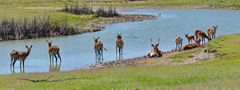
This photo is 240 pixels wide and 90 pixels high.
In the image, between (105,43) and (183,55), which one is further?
(105,43)

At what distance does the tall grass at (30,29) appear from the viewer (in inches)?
2566

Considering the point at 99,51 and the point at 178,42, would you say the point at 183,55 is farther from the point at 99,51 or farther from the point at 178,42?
the point at 99,51

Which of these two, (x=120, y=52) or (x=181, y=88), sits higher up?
(x=181, y=88)

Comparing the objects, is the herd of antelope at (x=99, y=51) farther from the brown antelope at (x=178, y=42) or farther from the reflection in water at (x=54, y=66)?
the reflection in water at (x=54, y=66)

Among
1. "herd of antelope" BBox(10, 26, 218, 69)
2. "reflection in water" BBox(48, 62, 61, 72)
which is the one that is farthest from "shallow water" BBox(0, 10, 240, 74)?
"herd of antelope" BBox(10, 26, 218, 69)

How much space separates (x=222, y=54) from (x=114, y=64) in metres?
7.69

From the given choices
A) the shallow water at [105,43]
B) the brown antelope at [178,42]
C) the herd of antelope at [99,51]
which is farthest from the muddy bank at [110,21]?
the brown antelope at [178,42]

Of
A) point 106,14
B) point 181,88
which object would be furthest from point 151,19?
point 181,88

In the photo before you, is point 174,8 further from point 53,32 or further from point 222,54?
point 222,54

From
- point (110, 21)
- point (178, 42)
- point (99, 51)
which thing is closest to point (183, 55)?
point (178, 42)

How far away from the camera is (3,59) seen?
46.5 m

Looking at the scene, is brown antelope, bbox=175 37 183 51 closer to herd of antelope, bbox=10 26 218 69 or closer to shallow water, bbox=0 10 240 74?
herd of antelope, bbox=10 26 218 69

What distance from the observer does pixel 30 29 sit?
67.8m

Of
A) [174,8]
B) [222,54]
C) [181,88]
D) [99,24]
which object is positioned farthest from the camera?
[174,8]
